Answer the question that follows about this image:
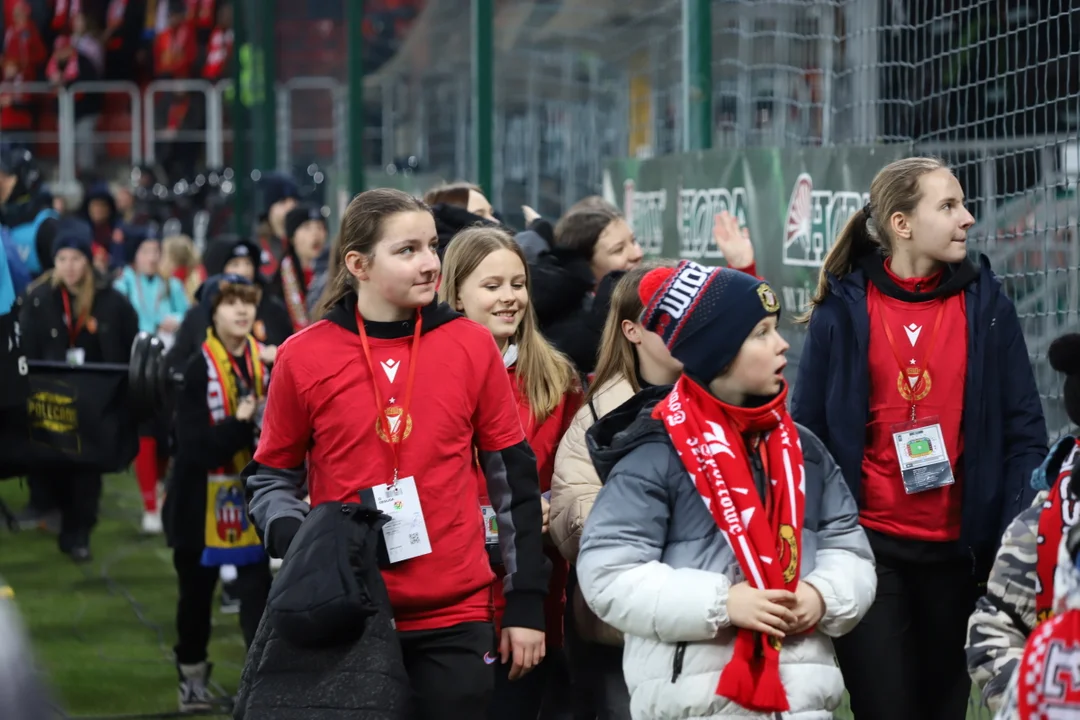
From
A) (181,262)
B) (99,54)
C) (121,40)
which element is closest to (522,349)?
(181,262)

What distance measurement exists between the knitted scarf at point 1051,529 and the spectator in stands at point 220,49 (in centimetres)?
2517

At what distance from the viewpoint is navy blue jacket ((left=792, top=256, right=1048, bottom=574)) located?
4516mm

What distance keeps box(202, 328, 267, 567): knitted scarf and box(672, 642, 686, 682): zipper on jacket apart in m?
3.44

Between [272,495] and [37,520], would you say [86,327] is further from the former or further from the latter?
[272,495]

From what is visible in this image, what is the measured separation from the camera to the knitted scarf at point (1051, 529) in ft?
9.80

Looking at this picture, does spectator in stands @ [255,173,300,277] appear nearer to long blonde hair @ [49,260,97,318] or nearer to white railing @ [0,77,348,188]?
long blonde hair @ [49,260,97,318]

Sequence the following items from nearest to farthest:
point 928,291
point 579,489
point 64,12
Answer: point 579,489 < point 928,291 < point 64,12

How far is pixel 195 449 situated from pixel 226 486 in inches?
8.4

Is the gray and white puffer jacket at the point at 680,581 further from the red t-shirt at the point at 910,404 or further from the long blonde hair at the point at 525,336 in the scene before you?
the long blonde hair at the point at 525,336

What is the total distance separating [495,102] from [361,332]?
6572 millimetres

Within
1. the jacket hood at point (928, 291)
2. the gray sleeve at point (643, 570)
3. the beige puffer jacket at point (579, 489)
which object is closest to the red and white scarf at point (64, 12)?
the beige puffer jacket at point (579, 489)

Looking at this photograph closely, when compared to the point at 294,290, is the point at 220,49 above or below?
above

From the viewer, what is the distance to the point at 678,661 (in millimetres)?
3537

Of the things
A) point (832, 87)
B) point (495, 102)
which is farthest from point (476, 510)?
point (495, 102)
